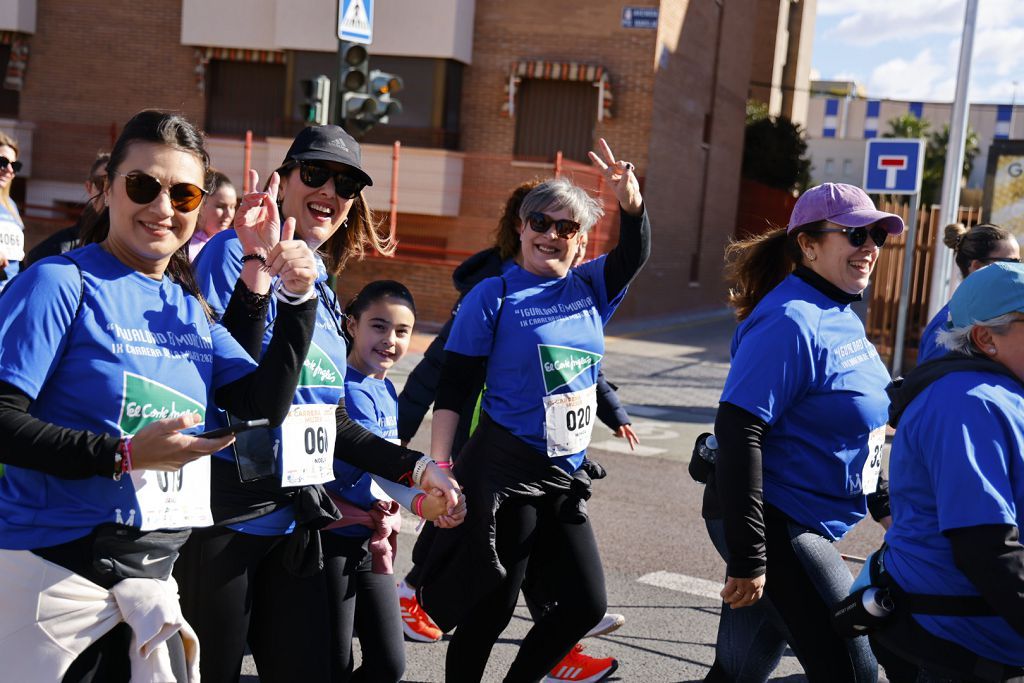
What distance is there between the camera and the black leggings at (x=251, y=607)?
2965 mm

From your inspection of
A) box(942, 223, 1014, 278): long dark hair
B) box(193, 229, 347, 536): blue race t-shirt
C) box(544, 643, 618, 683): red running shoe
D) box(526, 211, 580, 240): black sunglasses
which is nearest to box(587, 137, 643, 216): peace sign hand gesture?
box(526, 211, 580, 240): black sunglasses

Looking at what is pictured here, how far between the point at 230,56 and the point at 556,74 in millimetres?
6175

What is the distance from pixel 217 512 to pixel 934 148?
6147 centimetres

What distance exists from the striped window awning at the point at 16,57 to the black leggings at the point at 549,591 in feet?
71.6

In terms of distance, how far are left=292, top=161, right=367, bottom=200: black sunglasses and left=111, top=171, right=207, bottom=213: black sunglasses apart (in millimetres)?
801

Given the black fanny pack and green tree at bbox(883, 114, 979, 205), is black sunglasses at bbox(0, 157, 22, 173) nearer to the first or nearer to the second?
the black fanny pack

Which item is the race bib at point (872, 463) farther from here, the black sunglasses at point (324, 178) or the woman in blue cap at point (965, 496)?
the black sunglasses at point (324, 178)

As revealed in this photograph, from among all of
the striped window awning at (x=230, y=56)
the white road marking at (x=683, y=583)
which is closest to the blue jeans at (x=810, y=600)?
the white road marking at (x=683, y=583)

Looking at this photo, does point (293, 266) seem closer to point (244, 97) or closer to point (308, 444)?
point (308, 444)

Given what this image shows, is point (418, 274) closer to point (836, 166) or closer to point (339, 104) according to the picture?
point (339, 104)

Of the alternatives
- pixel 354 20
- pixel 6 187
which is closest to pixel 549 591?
pixel 6 187

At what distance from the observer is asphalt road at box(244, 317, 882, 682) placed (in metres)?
4.81

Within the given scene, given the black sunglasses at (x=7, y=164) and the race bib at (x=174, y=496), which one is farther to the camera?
the black sunglasses at (x=7, y=164)

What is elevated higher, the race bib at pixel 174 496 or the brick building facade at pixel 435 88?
the brick building facade at pixel 435 88
